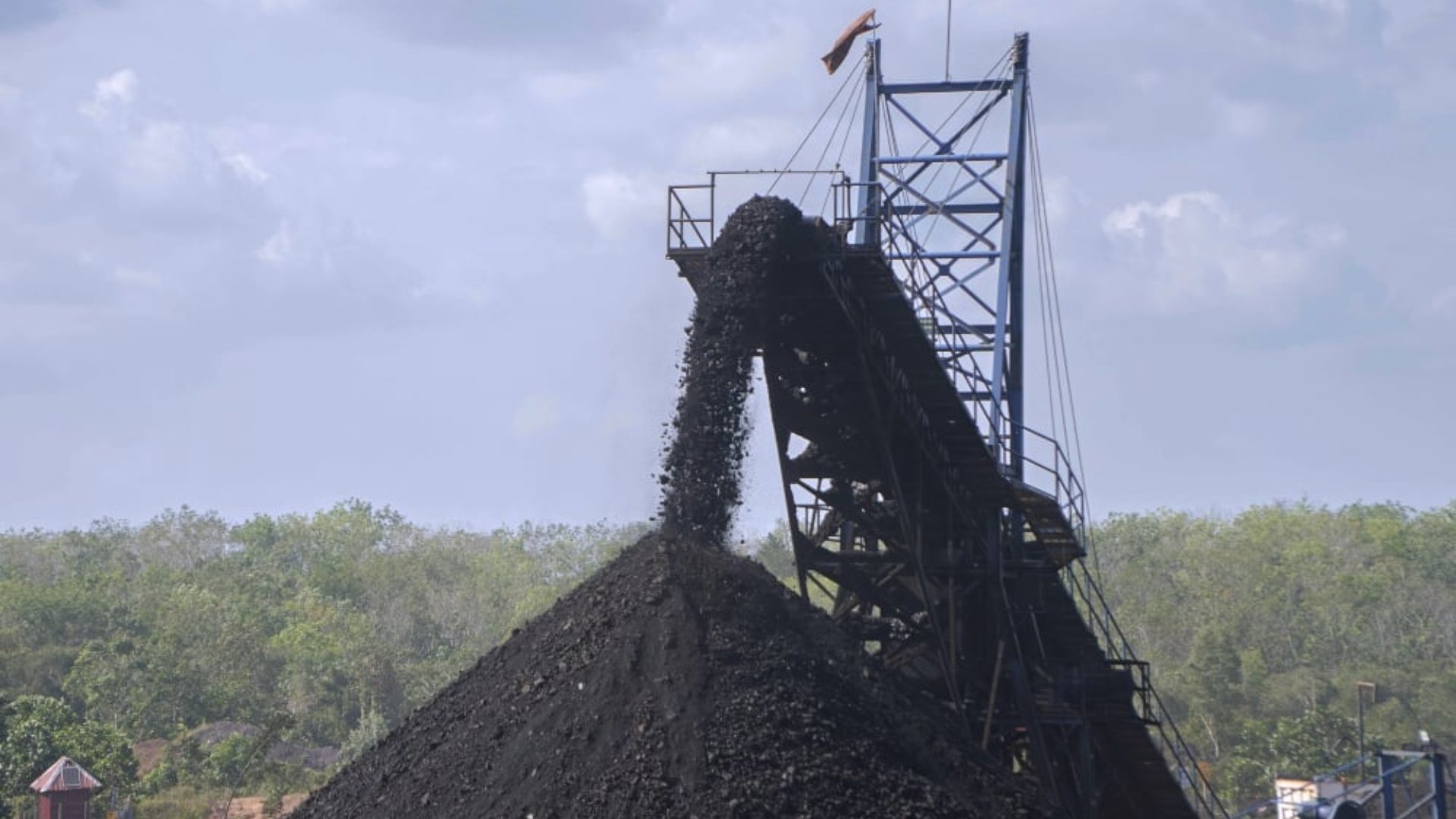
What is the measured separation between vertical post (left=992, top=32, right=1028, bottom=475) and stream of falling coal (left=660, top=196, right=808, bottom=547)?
227 inches

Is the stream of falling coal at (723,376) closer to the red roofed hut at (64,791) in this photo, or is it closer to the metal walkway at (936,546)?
the metal walkway at (936,546)

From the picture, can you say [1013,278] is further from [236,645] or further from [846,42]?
[236,645]

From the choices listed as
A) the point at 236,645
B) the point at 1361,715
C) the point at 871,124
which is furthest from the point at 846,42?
the point at 236,645

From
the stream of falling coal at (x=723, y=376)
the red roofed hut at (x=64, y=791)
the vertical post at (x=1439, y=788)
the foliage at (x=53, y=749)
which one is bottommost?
the vertical post at (x=1439, y=788)

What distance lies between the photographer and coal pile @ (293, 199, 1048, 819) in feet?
40.6

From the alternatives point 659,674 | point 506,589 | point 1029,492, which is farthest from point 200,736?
point 659,674

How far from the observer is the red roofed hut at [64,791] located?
1359 inches

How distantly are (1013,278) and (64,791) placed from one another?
23437 mm

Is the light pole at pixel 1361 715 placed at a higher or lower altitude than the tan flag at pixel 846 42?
lower

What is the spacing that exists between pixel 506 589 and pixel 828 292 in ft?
192

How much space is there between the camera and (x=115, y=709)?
52156 mm

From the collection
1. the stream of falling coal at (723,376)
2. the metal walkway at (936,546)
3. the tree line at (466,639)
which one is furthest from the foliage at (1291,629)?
the stream of falling coal at (723,376)

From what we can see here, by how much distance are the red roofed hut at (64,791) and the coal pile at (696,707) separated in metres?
21.6

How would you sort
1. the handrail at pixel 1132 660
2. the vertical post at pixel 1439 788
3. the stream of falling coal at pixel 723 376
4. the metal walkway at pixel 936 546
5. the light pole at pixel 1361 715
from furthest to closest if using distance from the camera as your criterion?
the light pole at pixel 1361 715, the vertical post at pixel 1439 788, the handrail at pixel 1132 660, the metal walkway at pixel 936 546, the stream of falling coal at pixel 723 376
